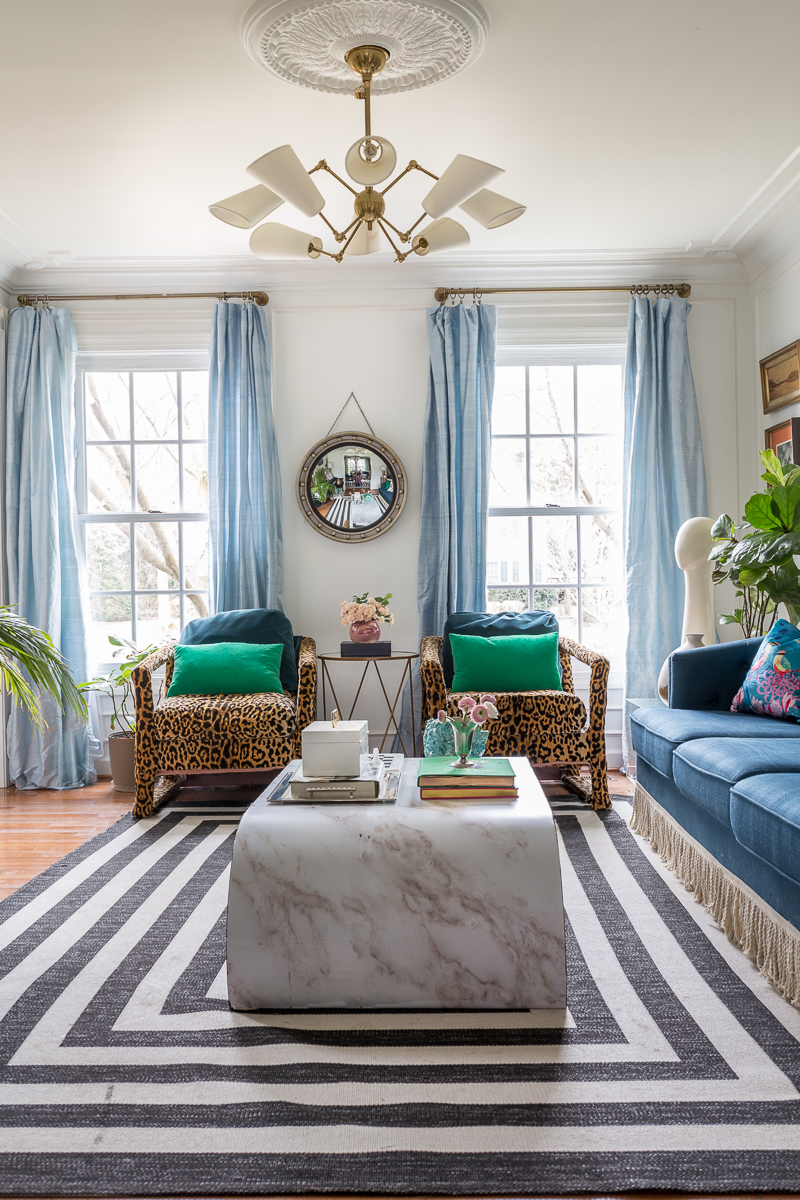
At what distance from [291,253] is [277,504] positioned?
5.62ft

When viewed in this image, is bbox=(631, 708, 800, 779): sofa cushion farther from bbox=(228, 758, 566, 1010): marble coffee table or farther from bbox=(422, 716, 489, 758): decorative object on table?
bbox=(228, 758, 566, 1010): marble coffee table

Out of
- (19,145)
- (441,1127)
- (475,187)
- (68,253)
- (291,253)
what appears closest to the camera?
(441,1127)

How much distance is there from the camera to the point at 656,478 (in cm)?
437

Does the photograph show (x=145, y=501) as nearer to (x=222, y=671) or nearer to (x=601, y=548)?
(x=222, y=671)

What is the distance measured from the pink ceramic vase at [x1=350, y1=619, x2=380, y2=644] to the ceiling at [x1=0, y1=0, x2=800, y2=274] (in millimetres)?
1864

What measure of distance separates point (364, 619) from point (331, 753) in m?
1.93

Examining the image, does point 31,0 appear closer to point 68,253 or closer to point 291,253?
point 291,253

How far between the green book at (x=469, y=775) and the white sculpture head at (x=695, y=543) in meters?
2.05

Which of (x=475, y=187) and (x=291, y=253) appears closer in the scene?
(x=475, y=187)

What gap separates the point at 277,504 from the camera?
4422 millimetres

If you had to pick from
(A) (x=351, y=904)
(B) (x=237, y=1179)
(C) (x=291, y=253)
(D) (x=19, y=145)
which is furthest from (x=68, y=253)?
(B) (x=237, y=1179)

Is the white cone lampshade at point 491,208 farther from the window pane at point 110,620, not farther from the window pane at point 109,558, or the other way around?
the window pane at point 110,620

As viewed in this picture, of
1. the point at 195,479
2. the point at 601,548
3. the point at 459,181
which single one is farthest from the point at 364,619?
the point at 459,181

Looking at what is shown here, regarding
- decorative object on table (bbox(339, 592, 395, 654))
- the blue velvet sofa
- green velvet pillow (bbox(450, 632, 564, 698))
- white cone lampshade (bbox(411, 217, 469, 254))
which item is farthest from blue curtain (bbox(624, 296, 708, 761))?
white cone lampshade (bbox(411, 217, 469, 254))
